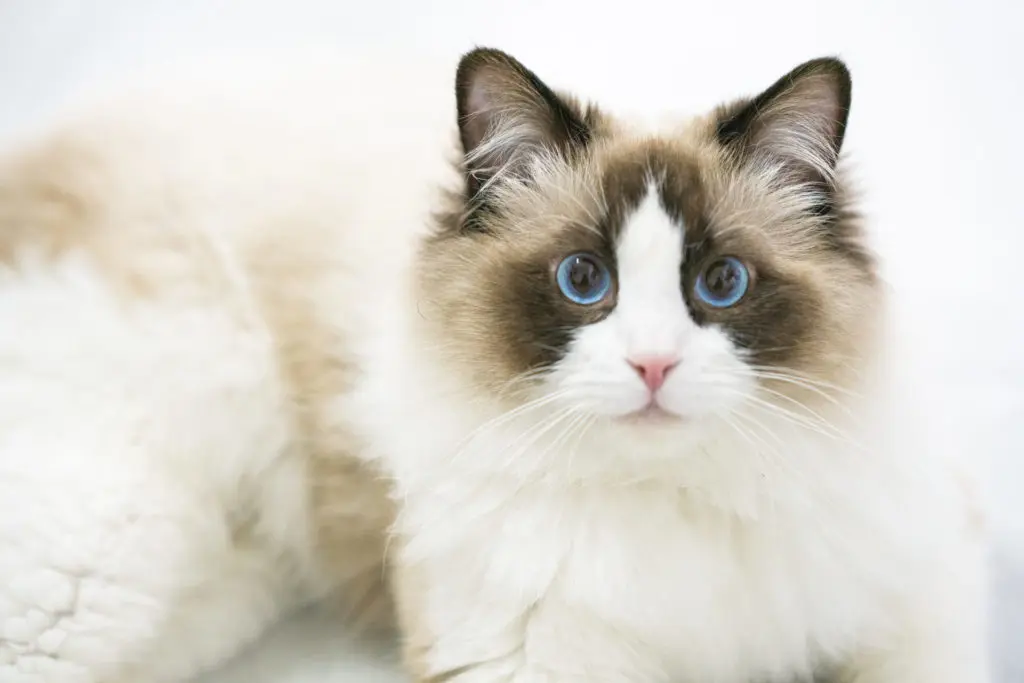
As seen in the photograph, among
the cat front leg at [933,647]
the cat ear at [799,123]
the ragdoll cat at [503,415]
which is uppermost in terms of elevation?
the cat ear at [799,123]

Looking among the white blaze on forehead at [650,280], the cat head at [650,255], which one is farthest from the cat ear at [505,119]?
the white blaze on forehead at [650,280]

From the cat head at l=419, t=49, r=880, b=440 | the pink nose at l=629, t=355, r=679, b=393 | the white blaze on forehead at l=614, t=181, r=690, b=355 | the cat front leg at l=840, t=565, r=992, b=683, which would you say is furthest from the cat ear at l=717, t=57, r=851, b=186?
the cat front leg at l=840, t=565, r=992, b=683

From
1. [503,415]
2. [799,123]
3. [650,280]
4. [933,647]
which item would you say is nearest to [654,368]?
[650,280]

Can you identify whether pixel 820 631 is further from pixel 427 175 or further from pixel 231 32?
pixel 231 32

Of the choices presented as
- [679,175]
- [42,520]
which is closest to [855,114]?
[679,175]

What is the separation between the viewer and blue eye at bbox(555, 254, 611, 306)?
5.19 feet

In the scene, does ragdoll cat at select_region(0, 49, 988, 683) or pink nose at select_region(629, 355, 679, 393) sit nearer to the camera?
pink nose at select_region(629, 355, 679, 393)

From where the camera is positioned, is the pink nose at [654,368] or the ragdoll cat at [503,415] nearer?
the pink nose at [654,368]

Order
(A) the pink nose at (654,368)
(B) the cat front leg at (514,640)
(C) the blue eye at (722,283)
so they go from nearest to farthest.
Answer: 1. (A) the pink nose at (654,368)
2. (C) the blue eye at (722,283)
3. (B) the cat front leg at (514,640)

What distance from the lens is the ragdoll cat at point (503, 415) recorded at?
5.29 feet

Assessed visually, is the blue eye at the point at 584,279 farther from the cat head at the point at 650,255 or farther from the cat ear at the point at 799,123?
the cat ear at the point at 799,123

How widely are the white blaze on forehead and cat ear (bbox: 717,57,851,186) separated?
21cm

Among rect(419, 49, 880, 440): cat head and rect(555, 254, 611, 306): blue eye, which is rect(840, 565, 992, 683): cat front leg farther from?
rect(555, 254, 611, 306): blue eye

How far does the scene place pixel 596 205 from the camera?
164 cm
